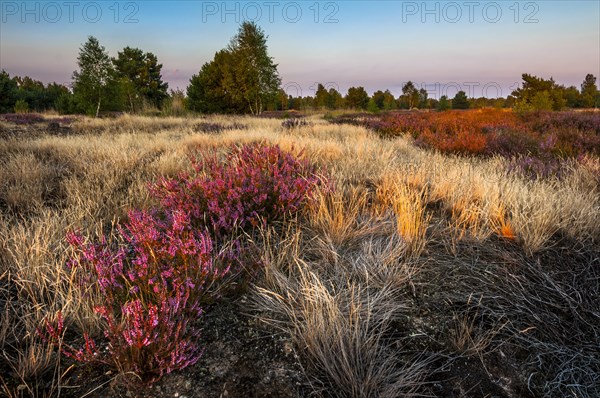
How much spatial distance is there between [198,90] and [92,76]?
1842 centimetres

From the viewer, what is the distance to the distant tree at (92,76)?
20469mm

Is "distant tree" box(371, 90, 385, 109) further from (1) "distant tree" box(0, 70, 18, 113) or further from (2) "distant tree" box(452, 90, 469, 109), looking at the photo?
(1) "distant tree" box(0, 70, 18, 113)

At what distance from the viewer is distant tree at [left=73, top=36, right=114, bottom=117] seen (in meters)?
20.5

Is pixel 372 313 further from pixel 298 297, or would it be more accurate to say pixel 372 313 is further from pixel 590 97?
pixel 590 97

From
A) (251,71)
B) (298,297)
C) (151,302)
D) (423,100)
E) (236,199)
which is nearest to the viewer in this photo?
(151,302)

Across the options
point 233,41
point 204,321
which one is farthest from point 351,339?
point 233,41

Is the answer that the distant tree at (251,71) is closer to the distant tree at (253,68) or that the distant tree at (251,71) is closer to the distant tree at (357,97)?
the distant tree at (253,68)

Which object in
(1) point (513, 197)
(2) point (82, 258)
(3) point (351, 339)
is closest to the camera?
(3) point (351, 339)

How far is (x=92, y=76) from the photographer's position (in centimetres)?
2075

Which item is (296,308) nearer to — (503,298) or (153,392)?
(153,392)

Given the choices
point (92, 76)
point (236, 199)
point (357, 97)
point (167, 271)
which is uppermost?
point (357, 97)

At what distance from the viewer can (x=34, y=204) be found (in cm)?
360

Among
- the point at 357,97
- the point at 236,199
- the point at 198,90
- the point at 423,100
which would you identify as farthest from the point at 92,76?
the point at 423,100

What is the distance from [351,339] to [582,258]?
2.07 m
